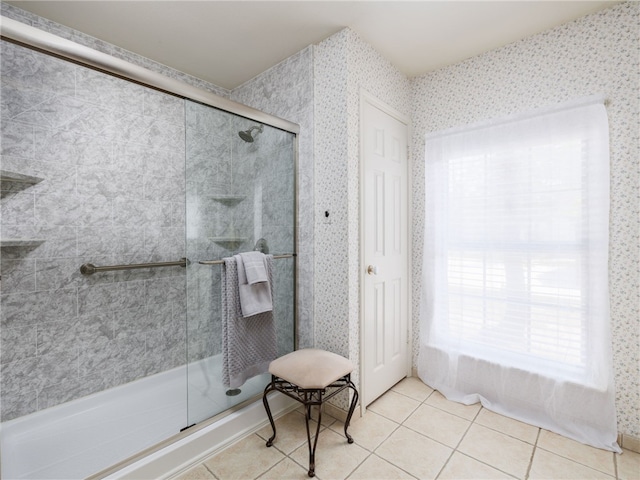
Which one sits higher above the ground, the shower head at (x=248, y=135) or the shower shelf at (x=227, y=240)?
the shower head at (x=248, y=135)

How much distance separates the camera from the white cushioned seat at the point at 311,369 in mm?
1543

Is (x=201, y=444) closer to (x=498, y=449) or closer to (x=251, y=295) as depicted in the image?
(x=251, y=295)

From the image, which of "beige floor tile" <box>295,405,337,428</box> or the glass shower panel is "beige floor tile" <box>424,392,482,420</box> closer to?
"beige floor tile" <box>295,405,337,428</box>

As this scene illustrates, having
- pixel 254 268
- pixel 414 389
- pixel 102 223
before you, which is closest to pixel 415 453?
pixel 414 389

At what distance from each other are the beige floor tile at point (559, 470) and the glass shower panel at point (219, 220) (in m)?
1.51

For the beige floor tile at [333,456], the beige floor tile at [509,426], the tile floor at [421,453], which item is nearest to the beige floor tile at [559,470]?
the tile floor at [421,453]

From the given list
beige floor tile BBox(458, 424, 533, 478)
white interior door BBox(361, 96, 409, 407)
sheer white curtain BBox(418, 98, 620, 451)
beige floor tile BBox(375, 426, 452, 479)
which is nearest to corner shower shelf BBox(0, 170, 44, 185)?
white interior door BBox(361, 96, 409, 407)

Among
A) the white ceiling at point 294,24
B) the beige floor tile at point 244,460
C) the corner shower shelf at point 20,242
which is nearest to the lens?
the beige floor tile at point 244,460

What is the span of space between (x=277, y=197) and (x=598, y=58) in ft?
6.64

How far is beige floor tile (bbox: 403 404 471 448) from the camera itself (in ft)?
5.80

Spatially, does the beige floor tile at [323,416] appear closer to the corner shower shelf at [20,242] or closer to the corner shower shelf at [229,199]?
the corner shower shelf at [229,199]

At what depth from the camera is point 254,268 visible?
181 centimetres

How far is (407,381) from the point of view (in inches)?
95.7

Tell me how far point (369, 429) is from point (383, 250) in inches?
44.2
